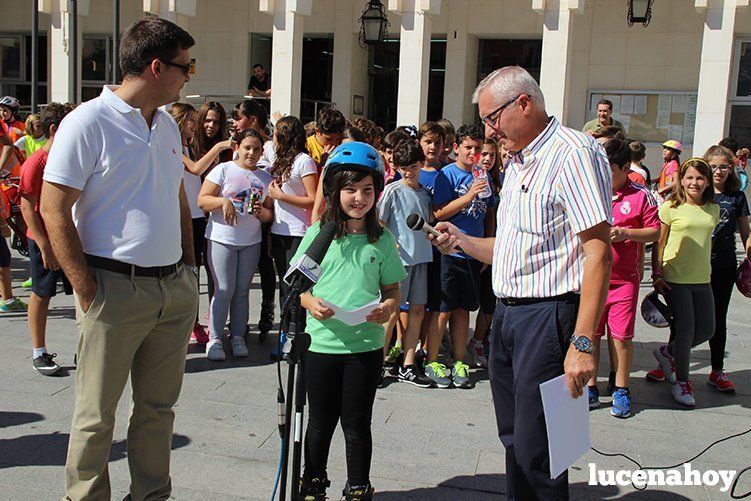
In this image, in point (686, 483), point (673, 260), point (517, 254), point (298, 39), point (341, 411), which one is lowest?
point (686, 483)

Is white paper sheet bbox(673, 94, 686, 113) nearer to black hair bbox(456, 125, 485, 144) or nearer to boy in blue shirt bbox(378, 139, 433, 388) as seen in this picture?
black hair bbox(456, 125, 485, 144)

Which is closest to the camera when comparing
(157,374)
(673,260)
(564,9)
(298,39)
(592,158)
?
(592,158)

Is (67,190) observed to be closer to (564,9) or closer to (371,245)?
(371,245)

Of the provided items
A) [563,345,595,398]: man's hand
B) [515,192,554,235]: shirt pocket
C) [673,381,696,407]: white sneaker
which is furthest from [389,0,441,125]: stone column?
[563,345,595,398]: man's hand

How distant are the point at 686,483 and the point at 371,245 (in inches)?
A: 89.0

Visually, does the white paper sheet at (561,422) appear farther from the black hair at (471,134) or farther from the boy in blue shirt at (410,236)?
the black hair at (471,134)

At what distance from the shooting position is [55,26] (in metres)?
17.2

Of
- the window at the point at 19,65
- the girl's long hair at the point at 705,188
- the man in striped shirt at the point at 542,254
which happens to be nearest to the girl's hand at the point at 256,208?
the girl's long hair at the point at 705,188

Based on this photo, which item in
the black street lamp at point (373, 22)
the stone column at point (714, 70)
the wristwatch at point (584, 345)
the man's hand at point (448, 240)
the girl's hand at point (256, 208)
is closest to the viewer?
the wristwatch at point (584, 345)

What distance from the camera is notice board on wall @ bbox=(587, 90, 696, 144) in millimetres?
17594

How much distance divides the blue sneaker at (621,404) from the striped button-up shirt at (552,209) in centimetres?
262

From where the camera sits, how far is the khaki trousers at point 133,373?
131 inches

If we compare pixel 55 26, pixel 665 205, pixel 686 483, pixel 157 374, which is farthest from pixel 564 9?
pixel 157 374

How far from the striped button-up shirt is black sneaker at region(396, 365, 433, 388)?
2771 mm
